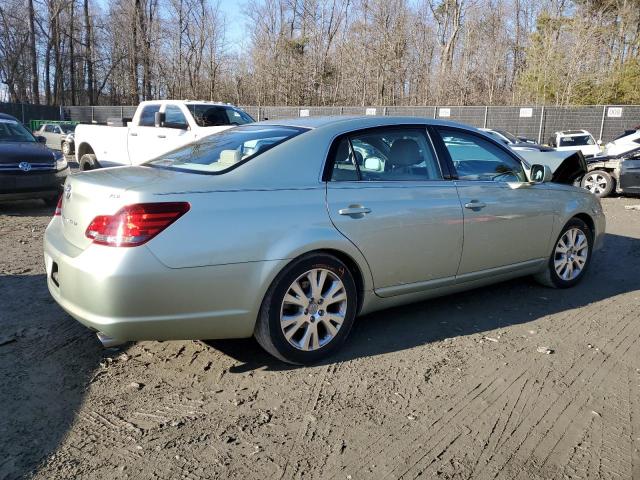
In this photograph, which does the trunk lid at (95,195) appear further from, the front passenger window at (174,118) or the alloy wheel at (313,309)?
the front passenger window at (174,118)

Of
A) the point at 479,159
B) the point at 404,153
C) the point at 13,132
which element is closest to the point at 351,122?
the point at 404,153

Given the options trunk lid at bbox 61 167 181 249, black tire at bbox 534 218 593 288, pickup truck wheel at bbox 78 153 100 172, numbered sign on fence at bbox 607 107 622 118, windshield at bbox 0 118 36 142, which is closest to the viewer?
trunk lid at bbox 61 167 181 249

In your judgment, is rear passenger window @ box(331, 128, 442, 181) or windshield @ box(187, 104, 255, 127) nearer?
rear passenger window @ box(331, 128, 442, 181)

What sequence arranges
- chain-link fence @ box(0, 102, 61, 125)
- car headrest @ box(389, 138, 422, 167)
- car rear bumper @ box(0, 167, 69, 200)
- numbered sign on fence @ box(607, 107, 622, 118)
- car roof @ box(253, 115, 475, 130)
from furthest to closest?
chain-link fence @ box(0, 102, 61, 125)
numbered sign on fence @ box(607, 107, 622, 118)
car rear bumper @ box(0, 167, 69, 200)
car headrest @ box(389, 138, 422, 167)
car roof @ box(253, 115, 475, 130)

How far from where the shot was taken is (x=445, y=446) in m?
2.79

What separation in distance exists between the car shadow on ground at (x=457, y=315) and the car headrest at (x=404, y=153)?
1.26 metres

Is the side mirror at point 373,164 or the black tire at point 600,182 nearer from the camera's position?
the side mirror at point 373,164

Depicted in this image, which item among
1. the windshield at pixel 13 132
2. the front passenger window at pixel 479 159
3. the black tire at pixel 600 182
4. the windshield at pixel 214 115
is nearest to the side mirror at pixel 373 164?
the front passenger window at pixel 479 159

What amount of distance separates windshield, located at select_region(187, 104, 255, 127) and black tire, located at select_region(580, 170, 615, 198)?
7.95 meters

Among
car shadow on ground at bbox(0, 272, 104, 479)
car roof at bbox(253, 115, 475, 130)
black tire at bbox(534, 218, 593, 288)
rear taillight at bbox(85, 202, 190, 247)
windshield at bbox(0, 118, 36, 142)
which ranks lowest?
car shadow on ground at bbox(0, 272, 104, 479)

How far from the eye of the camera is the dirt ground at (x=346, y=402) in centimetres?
264

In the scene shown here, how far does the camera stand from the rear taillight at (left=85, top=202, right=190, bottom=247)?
298cm

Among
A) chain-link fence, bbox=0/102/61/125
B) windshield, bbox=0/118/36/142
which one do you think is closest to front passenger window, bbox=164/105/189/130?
windshield, bbox=0/118/36/142

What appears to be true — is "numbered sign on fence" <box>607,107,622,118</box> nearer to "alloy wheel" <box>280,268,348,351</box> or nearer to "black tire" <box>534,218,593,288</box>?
"black tire" <box>534,218,593,288</box>
